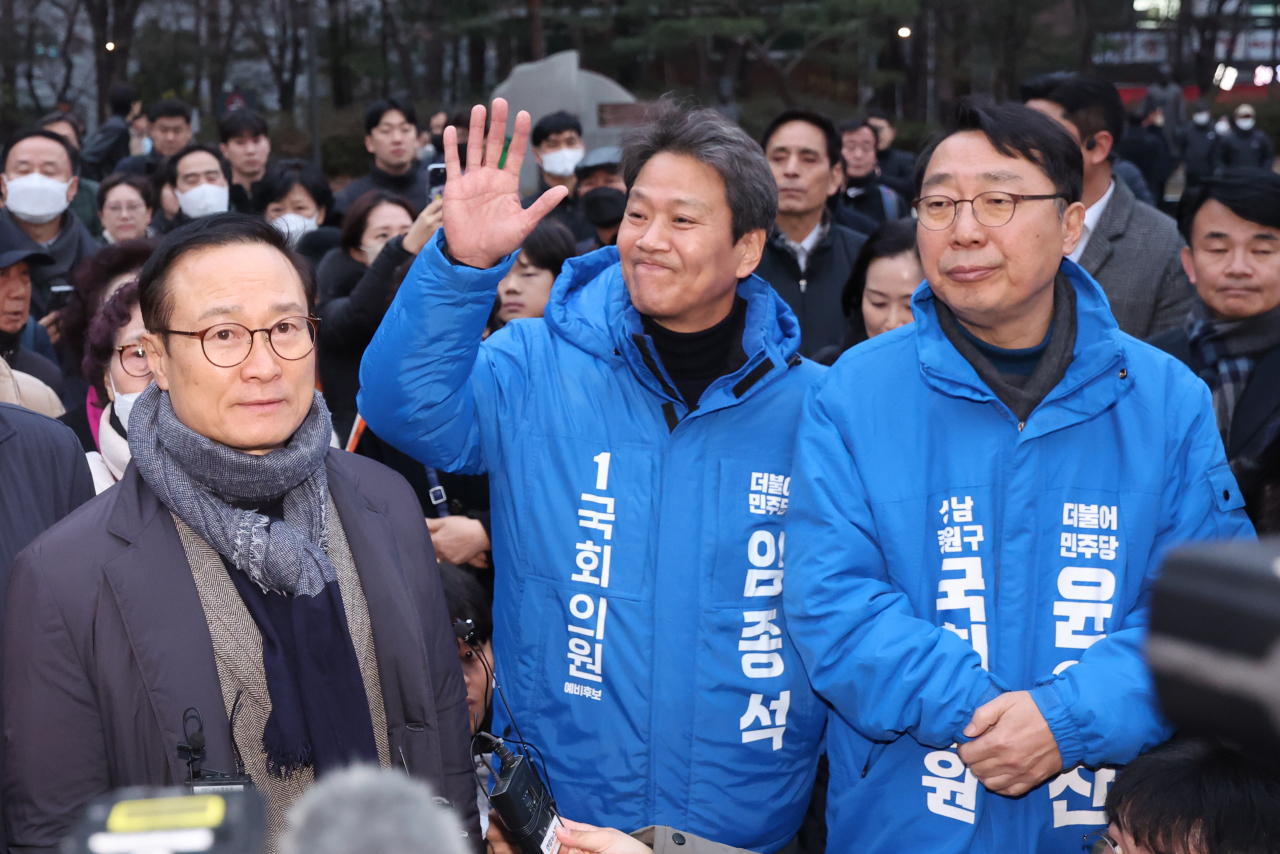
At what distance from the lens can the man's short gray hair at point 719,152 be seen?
264 cm

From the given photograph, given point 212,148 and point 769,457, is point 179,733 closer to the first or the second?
point 769,457

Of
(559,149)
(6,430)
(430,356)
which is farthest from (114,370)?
(559,149)

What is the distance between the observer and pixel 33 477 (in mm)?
2330

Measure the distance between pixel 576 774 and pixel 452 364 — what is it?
90cm

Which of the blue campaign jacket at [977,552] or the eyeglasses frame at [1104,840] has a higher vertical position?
the blue campaign jacket at [977,552]

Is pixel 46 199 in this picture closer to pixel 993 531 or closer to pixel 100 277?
pixel 100 277

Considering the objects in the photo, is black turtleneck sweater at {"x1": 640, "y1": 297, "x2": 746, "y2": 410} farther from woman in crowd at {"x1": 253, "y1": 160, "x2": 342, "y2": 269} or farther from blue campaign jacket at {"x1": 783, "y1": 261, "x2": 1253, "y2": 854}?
woman in crowd at {"x1": 253, "y1": 160, "x2": 342, "y2": 269}

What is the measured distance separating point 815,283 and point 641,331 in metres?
2.54

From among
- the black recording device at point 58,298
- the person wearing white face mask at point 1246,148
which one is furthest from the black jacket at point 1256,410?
the person wearing white face mask at point 1246,148

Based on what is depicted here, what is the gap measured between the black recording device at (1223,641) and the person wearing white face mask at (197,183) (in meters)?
6.75

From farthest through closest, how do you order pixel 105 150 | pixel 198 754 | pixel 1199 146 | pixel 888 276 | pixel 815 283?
pixel 1199 146 < pixel 105 150 < pixel 815 283 < pixel 888 276 < pixel 198 754

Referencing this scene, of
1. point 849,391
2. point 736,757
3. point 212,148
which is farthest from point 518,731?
point 212,148

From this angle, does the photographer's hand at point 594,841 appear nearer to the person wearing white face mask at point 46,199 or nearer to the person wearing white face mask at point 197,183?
the person wearing white face mask at point 46,199

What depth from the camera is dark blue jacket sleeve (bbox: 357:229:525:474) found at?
2.37 m
